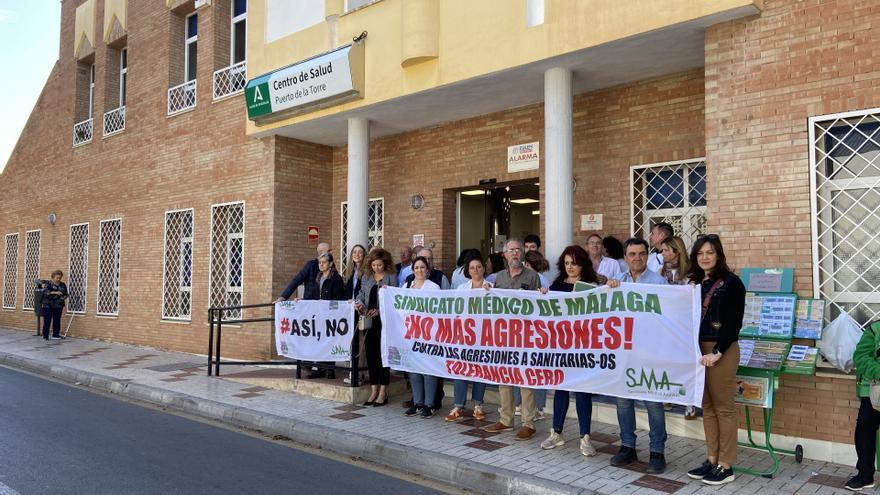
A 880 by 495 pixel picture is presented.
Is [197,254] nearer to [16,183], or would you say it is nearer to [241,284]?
[241,284]

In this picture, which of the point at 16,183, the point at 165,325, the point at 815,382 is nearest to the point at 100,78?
the point at 16,183

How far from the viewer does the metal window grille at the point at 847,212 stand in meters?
5.67

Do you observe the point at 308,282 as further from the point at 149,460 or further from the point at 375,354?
the point at 149,460

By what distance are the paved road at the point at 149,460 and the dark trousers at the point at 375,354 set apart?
5.37 ft

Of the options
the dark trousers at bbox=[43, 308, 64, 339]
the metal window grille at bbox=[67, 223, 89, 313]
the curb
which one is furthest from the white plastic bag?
the dark trousers at bbox=[43, 308, 64, 339]

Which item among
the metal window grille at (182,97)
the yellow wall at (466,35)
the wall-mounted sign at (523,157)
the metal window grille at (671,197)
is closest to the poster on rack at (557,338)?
the metal window grille at (671,197)

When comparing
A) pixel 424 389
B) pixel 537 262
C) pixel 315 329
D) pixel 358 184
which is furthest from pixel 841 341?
pixel 358 184

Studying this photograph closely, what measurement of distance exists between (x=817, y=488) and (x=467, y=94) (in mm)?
6160

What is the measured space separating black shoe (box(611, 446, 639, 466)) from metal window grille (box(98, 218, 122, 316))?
1353 centimetres

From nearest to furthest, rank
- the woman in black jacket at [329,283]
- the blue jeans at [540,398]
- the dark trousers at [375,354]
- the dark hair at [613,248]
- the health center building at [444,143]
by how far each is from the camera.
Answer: the health center building at [444,143]
the blue jeans at [540,398]
the dark hair at [613,248]
the dark trousers at [375,354]
the woman in black jacket at [329,283]

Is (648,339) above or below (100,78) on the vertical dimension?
below

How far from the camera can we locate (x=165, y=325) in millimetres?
13312

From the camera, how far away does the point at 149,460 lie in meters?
5.73

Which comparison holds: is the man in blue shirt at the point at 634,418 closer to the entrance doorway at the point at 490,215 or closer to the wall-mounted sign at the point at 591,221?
the wall-mounted sign at the point at 591,221
